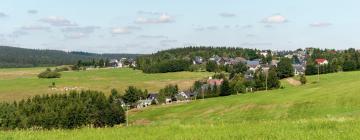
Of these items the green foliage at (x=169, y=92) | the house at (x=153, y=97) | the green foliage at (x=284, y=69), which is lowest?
the house at (x=153, y=97)

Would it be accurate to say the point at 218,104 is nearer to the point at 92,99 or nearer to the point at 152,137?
the point at 92,99

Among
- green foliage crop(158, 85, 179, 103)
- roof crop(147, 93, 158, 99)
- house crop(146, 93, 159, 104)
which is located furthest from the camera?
roof crop(147, 93, 158, 99)

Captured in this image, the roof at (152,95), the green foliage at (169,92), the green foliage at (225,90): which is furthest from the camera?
the roof at (152,95)

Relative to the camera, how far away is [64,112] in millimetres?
99125

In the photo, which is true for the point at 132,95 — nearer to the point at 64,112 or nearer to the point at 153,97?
the point at 153,97

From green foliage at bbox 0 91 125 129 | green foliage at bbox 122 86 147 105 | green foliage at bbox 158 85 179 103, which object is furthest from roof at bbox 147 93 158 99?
green foliage at bbox 0 91 125 129

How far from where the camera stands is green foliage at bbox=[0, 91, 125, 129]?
95562mm

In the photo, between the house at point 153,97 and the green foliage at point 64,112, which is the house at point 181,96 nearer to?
the house at point 153,97

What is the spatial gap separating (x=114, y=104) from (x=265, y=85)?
157 feet

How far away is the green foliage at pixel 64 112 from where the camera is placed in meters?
95.6

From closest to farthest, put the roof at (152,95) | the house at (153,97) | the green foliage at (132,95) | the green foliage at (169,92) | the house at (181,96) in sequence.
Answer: the house at (153,97) → the green foliage at (169,92) → the green foliage at (132,95) → the house at (181,96) → the roof at (152,95)

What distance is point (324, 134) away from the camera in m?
11.9

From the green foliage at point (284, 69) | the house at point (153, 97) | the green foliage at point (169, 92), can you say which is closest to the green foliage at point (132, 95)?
the house at point (153, 97)

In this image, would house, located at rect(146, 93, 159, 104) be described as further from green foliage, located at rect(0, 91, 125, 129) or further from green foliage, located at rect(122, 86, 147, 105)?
green foliage, located at rect(0, 91, 125, 129)
